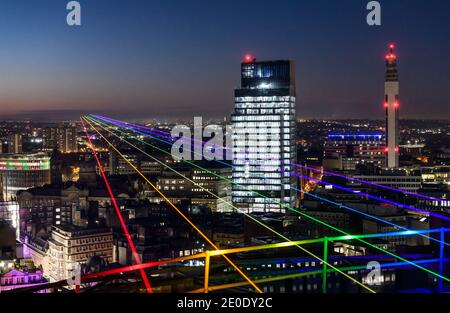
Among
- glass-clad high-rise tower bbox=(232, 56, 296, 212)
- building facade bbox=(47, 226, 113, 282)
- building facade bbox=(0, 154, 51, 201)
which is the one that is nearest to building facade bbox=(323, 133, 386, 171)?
glass-clad high-rise tower bbox=(232, 56, 296, 212)

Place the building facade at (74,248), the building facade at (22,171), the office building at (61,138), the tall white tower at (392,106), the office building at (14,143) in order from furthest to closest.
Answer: the office building at (61,138) < the office building at (14,143) < the building facade at (22,171) < the tall white tower at (392,106) < the building facade at (74,248)

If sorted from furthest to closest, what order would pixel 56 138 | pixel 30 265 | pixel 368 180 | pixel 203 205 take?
pixel 56 138 < pixel 368 180 < pixel 203 205 < pixel 30 265

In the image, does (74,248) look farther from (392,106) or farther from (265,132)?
(392,106)

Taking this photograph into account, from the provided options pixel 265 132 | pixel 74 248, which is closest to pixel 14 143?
pixel 265 132

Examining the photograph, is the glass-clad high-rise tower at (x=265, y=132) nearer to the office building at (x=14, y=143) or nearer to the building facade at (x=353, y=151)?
the building facade at (x=353, y=151)

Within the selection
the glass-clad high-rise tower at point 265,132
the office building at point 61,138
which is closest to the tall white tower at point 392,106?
the glass-clad high-rise tower at point 265,132
